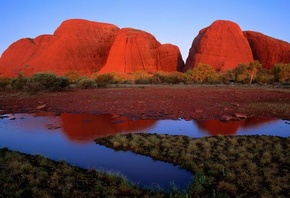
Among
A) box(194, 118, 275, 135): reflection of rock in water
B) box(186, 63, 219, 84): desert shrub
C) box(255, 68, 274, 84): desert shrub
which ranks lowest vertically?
box(255, 68, 274, 84): desert shrub

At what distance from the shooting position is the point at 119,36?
240 feet

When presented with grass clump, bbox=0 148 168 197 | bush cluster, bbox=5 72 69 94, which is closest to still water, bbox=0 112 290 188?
grass clump, bbox=0 148 168 197

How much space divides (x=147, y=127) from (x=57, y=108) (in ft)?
29.6

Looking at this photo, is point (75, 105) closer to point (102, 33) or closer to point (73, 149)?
point (73, 149)

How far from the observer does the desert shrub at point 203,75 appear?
46.6 metres

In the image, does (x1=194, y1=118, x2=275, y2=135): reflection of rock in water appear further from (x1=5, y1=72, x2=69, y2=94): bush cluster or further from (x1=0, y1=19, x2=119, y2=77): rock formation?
(x1=0, y1=19, x2=119, y2=77): rock formation

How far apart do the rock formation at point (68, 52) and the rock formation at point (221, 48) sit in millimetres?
24996

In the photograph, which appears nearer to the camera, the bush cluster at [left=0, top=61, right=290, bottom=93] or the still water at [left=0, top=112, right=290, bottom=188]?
the still water at [left=0, top=112, right=290, bottom=188]

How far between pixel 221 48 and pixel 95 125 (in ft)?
194

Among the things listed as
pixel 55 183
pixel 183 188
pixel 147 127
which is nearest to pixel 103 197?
pixel 55 183

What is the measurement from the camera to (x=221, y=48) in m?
66.2

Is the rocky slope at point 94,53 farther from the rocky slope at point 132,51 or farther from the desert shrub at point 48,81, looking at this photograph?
the desert shrub at point 48,81

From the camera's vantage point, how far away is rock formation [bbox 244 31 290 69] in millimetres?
65000

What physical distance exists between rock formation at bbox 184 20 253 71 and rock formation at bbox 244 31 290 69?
3.14m
